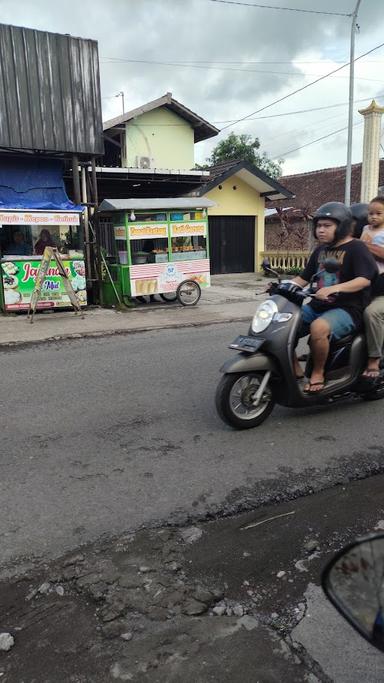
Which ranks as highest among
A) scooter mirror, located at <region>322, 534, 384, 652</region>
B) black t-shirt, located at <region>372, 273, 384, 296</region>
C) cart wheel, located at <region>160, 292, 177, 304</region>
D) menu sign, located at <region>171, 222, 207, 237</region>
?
menu sign, located at <region>171, 222, 207, 237</region>

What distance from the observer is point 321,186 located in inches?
1078

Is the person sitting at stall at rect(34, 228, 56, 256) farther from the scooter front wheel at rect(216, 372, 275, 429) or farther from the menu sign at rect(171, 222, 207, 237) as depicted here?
the scooter front wheel at rect(216, 372, 275, 429)

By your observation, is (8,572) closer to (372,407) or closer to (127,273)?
(372,407)

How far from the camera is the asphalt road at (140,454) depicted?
318 cm

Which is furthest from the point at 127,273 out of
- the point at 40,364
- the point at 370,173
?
the point at 370,173

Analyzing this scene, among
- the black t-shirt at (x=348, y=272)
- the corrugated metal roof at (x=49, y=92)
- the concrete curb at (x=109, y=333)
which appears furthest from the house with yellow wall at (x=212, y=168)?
the black t-shirt at (x=348, y=272)

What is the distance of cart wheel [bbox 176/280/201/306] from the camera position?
12.3 metres

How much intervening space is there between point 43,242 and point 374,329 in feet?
30.6

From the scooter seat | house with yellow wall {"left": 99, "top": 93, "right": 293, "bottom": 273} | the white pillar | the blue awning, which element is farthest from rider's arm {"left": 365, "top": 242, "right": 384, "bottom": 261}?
the white pillar

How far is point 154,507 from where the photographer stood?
325 cm

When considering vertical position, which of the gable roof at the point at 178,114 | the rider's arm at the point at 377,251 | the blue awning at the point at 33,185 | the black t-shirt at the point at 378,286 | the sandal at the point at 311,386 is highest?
the gable roof at the point at 178,114

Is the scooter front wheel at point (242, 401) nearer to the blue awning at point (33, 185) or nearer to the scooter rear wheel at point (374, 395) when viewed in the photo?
the scooter rear wheel at point (374, 395)

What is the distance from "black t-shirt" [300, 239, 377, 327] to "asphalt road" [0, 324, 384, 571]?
102cm

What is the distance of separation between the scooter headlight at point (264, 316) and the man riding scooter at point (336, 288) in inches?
13.7
